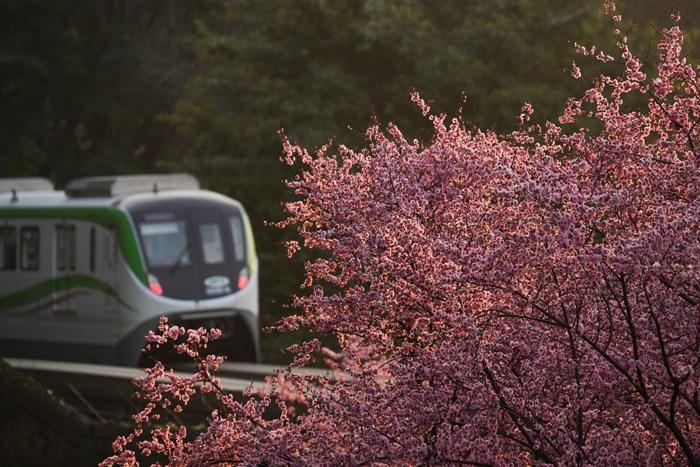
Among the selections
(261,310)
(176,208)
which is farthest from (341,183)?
(261,310)

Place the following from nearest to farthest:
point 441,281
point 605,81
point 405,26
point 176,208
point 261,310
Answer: point 441,281 → point 605,81 → point 176,208 → point 405,26 → point 261,310

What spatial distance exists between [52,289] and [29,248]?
83 centimetres

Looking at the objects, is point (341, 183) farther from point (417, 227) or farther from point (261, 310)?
point (261, 310)

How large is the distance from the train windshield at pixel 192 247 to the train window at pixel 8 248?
10.6 feet

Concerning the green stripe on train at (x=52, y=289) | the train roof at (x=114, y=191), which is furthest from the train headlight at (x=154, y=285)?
the train roof at (x=114, y=191)

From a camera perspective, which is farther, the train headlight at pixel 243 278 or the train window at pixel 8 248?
the train window at pixel 8 248

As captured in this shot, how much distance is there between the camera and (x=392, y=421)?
7340 mm

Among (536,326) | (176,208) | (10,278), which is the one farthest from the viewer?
(10,278)

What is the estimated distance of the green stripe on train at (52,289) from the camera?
76.7ft

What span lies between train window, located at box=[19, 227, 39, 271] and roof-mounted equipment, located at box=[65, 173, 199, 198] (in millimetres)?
1082

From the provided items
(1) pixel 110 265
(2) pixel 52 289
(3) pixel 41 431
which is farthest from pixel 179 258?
(3) pixel 41 431

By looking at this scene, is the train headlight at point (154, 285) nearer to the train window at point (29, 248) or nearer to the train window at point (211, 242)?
the train window at point (211, 242)

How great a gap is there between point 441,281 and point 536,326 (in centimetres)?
76

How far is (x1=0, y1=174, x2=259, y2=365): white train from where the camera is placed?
22922 millimetres
